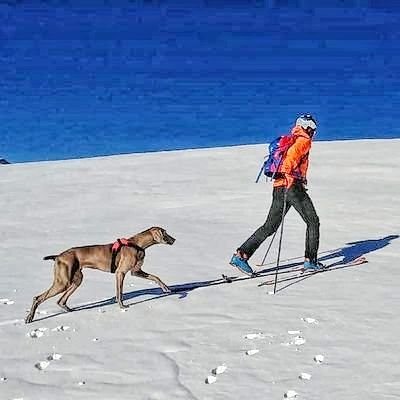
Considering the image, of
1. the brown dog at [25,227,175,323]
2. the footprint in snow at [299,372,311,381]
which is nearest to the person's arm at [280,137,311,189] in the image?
the brown dog at [25,227,175,323]

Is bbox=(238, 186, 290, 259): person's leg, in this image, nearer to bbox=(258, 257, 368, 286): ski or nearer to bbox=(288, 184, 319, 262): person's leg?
bbox=(288, 184, 319, 262): person's leg

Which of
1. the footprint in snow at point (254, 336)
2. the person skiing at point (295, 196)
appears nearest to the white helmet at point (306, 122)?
the person skiing at point (295, 196)

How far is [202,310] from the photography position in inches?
328

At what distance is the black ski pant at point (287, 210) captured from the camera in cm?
924

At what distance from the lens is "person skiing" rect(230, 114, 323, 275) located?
8977mm

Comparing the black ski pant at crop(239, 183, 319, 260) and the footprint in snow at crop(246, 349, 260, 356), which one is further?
the black ski pant at crop(239, 183, 319, 260)

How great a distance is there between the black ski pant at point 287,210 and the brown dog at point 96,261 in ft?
5.17

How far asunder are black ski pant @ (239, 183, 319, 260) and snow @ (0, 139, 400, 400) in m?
0.39

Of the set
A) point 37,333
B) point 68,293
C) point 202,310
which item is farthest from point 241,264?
point 37,333

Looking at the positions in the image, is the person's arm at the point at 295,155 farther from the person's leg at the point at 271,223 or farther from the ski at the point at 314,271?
the ski at the point at 314,271

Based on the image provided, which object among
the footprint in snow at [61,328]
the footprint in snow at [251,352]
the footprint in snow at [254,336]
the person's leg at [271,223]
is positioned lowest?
the footprint in snow at [251,352]

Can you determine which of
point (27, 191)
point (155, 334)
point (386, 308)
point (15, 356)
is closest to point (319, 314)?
point (386, 308)

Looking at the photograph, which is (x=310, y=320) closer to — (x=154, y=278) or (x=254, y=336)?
(x=254, y=336)

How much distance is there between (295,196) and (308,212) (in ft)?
0.87
